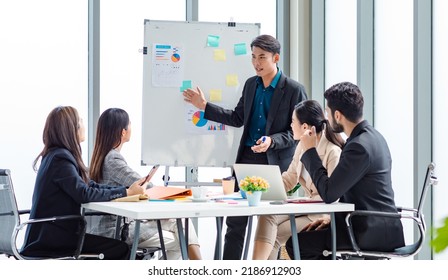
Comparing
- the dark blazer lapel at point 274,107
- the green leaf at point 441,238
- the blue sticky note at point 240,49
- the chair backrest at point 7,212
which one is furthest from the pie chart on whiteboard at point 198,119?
the green leaf at point 441,238

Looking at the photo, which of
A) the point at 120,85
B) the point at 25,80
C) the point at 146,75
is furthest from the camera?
the point at 120,85

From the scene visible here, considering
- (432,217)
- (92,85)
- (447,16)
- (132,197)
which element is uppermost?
(447,16)

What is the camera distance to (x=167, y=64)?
4828 millimetres

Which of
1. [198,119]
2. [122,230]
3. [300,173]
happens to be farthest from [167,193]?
[198,119]

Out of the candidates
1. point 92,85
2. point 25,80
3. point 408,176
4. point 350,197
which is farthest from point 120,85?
point 350,197

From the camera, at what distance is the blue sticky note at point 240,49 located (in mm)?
4883

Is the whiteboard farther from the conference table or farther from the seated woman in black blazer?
the conference table

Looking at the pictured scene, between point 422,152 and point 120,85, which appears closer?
point 422,152

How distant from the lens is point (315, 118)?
335 centimetres

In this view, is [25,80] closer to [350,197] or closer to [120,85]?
[120,85]

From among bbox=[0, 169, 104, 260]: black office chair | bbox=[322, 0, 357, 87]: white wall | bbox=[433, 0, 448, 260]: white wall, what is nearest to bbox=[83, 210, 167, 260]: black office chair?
bbox=[0, 169, 104, 260]: black office chair

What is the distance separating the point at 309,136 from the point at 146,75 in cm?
197

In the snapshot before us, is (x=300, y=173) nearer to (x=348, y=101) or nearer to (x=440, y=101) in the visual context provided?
(x=348, y=101)

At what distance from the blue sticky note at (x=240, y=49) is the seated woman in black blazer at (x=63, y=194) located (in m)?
1.86
